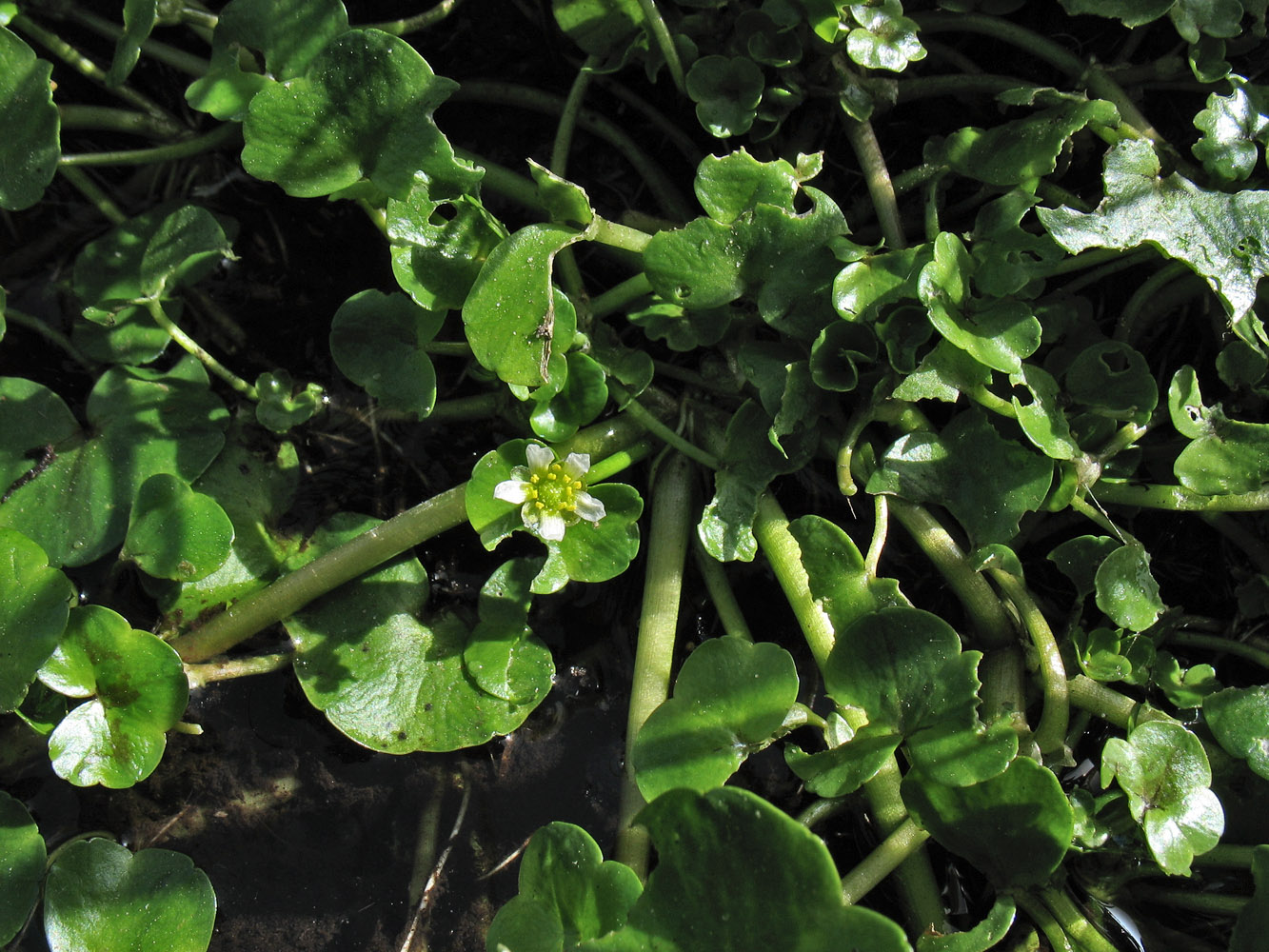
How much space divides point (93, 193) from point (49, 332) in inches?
11.7

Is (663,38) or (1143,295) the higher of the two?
(663,38)

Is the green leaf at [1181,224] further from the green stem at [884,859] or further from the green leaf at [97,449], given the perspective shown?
the green leaf at [97,449]

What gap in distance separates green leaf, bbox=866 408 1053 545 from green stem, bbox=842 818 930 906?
492 mm

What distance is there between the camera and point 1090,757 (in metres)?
1.84

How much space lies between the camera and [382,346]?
1.81m

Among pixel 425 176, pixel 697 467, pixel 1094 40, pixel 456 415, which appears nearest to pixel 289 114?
pixel 425 176

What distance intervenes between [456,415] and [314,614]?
1.54 feet

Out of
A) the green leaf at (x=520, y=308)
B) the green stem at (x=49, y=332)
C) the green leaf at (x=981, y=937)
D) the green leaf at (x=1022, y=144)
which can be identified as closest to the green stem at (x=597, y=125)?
the green leaf at (x=520, y=308)

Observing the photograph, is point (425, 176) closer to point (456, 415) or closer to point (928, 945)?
point (456, 415)

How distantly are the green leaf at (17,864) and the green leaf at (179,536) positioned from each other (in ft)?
1.50

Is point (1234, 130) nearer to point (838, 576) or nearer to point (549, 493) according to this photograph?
point (838, 576)

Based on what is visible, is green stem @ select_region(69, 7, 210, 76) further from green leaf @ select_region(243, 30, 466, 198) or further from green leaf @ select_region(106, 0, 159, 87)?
green leaf @ select_region(243, 30, 466, 198)

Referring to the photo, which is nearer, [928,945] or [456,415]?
[928,945]

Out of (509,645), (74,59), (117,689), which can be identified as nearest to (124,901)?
(117,689)
